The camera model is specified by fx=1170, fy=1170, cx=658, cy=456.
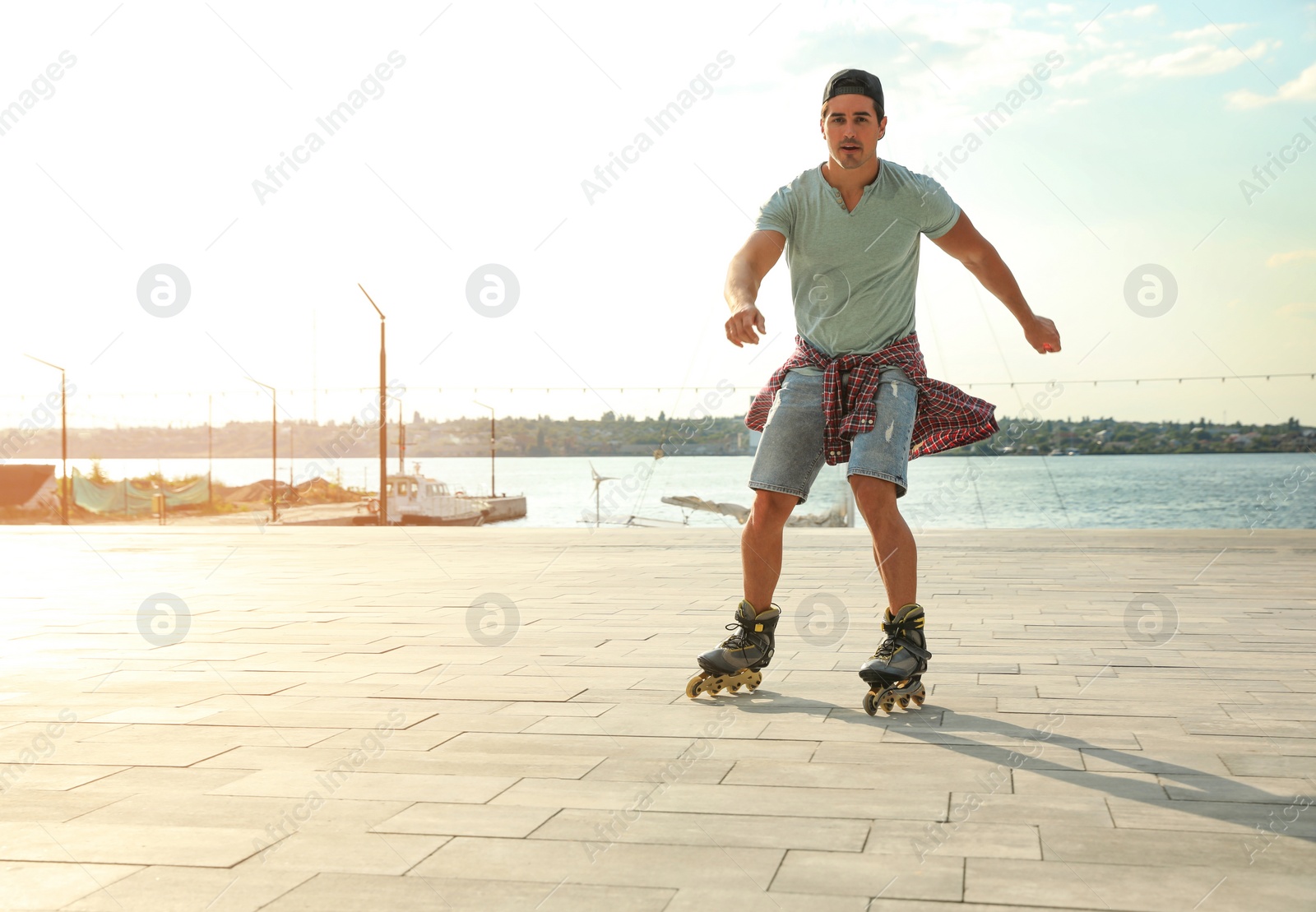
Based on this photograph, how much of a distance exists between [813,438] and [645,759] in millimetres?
1226

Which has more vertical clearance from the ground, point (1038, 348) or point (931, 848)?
point (1038, 348)

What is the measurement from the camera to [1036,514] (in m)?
49.6

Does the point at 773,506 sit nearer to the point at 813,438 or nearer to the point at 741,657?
the point at 813,438

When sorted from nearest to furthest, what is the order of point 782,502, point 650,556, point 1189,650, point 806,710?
point 806,710 < point 782,502 < point 1189,650 < point 650,556

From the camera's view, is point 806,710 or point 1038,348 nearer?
point 806,710

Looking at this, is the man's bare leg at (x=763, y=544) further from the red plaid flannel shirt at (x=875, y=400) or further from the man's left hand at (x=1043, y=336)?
the man's left hand at (x=1043, y=336)

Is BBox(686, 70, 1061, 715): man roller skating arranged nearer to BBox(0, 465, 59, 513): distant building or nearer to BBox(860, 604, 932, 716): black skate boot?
BBox(860, 604, 932, 716): black skate boot

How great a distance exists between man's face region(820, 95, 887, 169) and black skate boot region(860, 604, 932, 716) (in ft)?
4.26

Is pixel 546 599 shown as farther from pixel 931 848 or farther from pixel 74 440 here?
pixel 74 440

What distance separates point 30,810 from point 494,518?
56655 mm

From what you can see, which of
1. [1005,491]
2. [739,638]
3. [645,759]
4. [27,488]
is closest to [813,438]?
[739,638]

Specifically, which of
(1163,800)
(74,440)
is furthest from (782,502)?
(74,440)

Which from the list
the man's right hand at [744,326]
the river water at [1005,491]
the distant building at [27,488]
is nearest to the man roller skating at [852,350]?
the man's right hand at [744,326]

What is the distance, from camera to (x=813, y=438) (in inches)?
136
